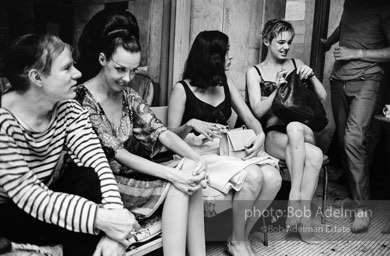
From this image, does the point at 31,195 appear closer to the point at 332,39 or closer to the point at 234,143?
the point at 234,143

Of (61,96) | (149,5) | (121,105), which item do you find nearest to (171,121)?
(121,105)

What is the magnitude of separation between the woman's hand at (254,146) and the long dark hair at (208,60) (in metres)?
0.50

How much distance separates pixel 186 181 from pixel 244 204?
27.3 inches

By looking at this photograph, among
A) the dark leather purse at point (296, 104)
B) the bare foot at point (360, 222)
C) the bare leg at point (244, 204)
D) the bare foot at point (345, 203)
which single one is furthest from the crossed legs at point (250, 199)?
the bare foot at point (345, 203)

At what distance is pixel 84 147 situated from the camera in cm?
189

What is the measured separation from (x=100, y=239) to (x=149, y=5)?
2.11 m

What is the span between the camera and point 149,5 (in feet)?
10.7

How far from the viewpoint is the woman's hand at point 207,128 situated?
2.76m

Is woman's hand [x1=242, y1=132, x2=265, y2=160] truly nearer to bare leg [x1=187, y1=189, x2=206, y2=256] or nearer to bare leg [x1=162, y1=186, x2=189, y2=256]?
bare leg [x1=187, y1=189, x2=206, y2=256]

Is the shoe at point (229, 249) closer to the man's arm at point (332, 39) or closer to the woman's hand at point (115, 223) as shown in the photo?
the woman's hand at point (115, 223)

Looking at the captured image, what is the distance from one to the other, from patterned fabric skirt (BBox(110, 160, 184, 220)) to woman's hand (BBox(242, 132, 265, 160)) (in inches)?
34.2

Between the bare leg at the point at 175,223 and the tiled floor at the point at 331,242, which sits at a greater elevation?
the bare leg at the point at 175,223

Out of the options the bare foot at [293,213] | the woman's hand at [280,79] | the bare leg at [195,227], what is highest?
the woman's hand at [280,79]

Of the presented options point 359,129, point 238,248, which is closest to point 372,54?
point 359,129
